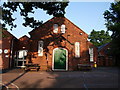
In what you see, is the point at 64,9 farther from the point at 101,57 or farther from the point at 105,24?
the point at 101,57

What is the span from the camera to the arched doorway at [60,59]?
1881cm

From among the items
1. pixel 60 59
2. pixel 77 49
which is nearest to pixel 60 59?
pixel 60 59

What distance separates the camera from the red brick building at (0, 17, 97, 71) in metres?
18.8

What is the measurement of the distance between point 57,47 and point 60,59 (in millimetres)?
1825

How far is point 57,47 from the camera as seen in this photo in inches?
749

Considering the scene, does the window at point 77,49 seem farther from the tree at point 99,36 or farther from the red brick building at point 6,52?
the tree at point 99,36

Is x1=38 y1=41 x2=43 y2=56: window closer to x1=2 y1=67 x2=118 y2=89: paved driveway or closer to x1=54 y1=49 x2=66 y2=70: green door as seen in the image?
x1=54 y1=49 x2=66 y2=70: green door

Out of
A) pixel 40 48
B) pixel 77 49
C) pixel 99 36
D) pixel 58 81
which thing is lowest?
pixel 58 81

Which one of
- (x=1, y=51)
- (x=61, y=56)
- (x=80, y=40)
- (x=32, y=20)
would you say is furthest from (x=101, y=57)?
(x=32, y=20)

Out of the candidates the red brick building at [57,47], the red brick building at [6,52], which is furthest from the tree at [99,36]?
the red brick building at [6,52]

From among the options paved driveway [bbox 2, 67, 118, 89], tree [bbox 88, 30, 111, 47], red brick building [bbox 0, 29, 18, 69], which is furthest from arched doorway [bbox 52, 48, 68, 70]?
tree [bbox 88, 30, 111, 47]

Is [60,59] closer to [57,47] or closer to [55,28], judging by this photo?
[57,47]

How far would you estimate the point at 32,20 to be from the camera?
12.3 meters

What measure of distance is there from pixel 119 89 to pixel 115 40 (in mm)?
18608
